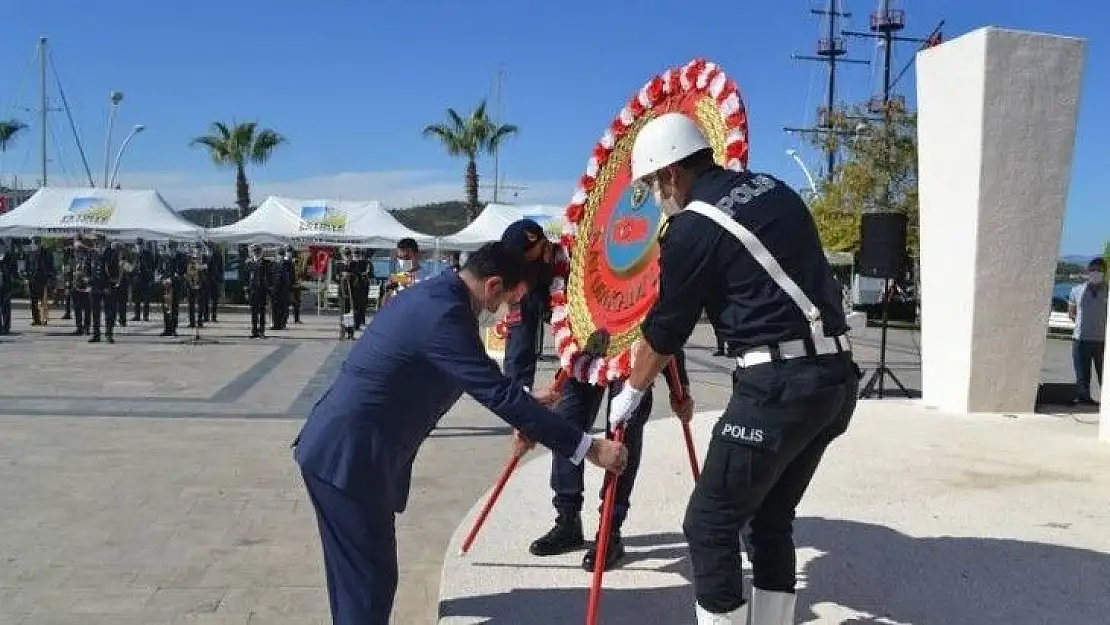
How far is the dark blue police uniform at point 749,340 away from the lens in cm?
271

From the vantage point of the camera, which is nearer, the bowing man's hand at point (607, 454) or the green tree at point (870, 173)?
the bowing man's hand at point (607, 454)

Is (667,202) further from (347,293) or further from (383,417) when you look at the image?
(347,293)

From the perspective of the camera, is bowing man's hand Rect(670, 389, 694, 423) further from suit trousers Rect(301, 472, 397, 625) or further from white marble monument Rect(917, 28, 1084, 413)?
white marble monument Rect(917, 28, 1084, 413)

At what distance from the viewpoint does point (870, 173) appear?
31.8m

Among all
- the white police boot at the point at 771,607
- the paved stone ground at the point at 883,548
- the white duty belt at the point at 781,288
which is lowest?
the paved stone ground at the point at 883,548

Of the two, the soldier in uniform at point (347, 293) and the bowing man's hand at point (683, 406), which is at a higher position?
the bowing man's hand at point (683, 406)

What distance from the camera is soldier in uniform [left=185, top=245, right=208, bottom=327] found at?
1908 centimetres

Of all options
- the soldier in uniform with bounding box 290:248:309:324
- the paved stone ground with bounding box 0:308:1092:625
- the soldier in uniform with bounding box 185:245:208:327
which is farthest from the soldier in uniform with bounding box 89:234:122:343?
the soldier in uniform with bounding box 290:248:309:324

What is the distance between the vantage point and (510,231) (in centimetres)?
322

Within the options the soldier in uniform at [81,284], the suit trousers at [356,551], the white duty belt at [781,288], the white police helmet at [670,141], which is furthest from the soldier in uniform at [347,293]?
the white duty belt at [781,288]

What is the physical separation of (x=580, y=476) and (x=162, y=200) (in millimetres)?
23087

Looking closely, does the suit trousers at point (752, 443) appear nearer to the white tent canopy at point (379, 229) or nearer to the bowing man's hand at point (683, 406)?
the bowing man's hand at point (683, 406)

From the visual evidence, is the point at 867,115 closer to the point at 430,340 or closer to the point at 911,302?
the point at 911,302

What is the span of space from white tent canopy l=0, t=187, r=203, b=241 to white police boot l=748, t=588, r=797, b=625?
22.5 metres
